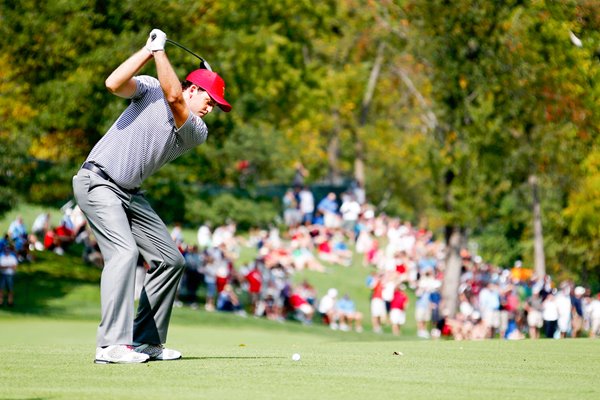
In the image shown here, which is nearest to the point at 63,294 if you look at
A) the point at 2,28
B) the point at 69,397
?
the point at 2,28

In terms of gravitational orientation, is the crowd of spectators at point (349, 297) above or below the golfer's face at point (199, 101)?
below

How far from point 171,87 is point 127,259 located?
126 centimetres

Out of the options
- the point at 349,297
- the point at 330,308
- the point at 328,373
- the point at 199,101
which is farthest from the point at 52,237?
the point at 328,373

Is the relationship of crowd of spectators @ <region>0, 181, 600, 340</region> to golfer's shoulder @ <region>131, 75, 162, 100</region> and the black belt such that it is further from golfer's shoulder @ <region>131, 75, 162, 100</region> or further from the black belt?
golfer's shoulder @ <region>131, 75, 162, 100</region>

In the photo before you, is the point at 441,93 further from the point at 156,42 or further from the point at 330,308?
the point at 156,42

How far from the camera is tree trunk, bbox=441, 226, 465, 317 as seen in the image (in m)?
31.3

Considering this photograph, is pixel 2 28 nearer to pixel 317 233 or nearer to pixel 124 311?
pixel 317 233

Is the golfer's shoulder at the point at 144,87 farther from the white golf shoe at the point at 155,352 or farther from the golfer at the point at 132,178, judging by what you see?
the white golf shoe at the point at 155,352

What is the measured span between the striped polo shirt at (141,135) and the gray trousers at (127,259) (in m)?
0.14

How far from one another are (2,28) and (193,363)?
2332 centimetres

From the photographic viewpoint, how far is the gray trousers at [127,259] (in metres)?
8.24

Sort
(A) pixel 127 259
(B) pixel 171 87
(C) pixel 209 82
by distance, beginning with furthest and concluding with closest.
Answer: (C) pixel 209 82 → (A) pixel 127 259 → (B) pixel 171 87

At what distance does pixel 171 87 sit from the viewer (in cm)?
808

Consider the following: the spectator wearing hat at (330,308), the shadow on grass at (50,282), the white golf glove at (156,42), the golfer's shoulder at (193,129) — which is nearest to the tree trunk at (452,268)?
the spectator wearing hat at (330,308)
